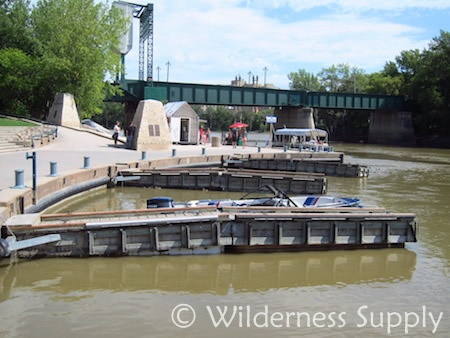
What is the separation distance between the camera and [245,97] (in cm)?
7450

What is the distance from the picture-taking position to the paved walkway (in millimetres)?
20312

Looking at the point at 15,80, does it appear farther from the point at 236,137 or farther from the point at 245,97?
the point at 245,97

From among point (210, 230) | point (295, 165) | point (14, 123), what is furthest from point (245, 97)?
point (210, 230)

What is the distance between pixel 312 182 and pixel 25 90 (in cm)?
3708

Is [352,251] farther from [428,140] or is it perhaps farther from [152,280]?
[428,140]

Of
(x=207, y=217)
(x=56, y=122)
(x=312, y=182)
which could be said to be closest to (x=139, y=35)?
(x=56, y=122)

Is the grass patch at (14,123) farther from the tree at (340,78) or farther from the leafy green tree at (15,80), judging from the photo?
the tree at (340,78)

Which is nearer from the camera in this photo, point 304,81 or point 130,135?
point 130,135

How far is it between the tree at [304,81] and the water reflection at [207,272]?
115 m

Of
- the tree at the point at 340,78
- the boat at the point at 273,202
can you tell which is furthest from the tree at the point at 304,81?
the boat at the point at 273,202

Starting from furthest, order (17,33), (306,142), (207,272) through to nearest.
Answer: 1. (17,33)
2. (306,142)
3. (207,272)

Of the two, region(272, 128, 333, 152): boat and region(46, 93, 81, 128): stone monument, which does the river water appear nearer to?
region(272, 128, 333, 152): boat

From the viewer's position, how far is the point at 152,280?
1052 centimetres

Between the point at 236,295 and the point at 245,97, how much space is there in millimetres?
65916
